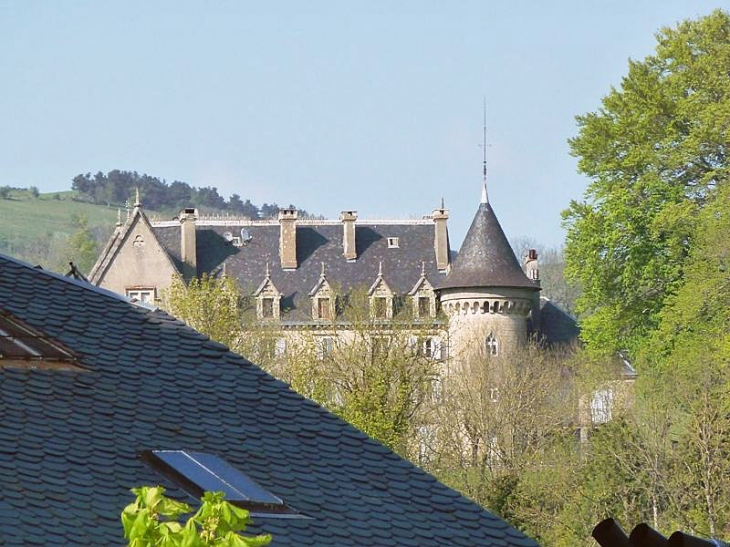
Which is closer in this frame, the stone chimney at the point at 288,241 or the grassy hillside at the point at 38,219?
the stone chimney at the point at 288,241

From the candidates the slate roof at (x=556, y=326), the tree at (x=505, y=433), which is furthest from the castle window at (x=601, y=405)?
the slate roof at (x=556, y=326)

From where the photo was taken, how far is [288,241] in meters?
85.2

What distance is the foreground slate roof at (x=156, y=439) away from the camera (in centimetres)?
1021

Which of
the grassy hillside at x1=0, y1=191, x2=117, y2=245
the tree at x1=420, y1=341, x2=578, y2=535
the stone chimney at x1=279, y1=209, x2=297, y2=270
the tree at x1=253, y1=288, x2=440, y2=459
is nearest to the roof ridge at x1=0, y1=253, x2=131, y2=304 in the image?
the tree at x1=420, y1=341, x2=578, y2=535

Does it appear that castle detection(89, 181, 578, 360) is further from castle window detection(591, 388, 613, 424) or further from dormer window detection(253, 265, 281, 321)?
castle window detection(591, 388, 613, 424)

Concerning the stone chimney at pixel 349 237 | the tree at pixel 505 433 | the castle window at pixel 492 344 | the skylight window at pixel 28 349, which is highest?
the stone chimney at pixel 349 237

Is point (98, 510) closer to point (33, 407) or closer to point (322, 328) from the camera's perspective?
point (33, 407)

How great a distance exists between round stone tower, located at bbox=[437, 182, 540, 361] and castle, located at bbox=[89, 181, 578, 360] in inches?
1.6

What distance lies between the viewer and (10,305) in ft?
40.5

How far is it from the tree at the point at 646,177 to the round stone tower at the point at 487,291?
55.8ft

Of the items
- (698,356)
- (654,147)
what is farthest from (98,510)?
(654,147)

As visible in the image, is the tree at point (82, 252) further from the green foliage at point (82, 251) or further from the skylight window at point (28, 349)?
the skylight window at point (28, 349)

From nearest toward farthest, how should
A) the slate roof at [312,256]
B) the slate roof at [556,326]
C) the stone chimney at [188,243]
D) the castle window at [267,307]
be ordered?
the slate roof at [556,326]
the castle window at [267,307]
the slate roof at [312,256]
the stone chimney at [188,243]

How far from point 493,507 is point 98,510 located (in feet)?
112
